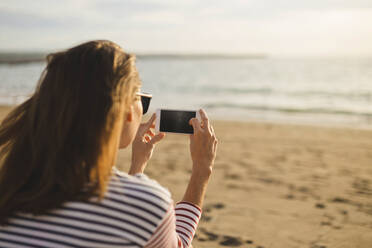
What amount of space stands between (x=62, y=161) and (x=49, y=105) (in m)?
0.18

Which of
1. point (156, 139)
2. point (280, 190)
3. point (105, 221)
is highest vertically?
point (156, 139)

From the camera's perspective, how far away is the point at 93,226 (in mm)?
1111

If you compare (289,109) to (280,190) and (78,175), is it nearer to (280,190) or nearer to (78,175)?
(280,190)

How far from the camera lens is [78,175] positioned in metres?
1.12

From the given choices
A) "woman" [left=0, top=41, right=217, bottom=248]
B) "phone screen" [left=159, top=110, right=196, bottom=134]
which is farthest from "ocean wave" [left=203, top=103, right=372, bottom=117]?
"woman" [left=0, top=41, right=217, bottom=248]

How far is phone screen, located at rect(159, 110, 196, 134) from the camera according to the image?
200cm

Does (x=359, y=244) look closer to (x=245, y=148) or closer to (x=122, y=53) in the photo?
(x=122, y=53)

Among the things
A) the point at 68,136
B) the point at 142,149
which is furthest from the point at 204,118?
the point at 68,136

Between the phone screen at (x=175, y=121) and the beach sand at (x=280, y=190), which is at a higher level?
the phone screen at (x=175, y=121)

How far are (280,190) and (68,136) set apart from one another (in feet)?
15.0

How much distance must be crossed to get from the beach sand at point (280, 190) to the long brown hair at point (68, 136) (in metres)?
2.81

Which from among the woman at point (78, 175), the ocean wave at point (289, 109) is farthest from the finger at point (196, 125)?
the ocean wave at point (289, 109)

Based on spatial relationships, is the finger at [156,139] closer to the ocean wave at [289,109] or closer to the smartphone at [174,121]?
the smartphone at [174,121]

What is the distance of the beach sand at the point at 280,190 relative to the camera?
388 centimetres
